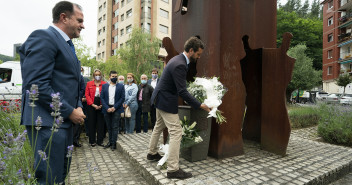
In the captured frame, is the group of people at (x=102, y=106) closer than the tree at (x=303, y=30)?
Yes

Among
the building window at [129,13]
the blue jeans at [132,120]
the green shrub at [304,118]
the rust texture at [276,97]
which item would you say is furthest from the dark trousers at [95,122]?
the building window at [129,13]

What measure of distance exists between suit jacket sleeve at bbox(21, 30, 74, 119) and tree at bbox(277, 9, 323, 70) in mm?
40885

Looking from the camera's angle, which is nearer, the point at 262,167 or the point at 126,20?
the point at 262,167

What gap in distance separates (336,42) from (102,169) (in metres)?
44.4

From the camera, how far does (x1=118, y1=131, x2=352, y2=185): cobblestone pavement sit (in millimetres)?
3275

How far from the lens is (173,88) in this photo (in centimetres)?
346

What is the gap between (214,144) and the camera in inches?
169

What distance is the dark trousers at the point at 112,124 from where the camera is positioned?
18.5 feet

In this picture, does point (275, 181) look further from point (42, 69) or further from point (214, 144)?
point (42, 69)

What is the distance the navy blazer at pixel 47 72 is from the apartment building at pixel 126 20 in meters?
27.2

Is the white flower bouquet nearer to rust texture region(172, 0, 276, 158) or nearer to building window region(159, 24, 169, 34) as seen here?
rust texture region(172, 0, 276, 158)

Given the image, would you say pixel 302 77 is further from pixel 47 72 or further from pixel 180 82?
pixel 47 72

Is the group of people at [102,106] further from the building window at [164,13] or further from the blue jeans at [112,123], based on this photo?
the building window at [164,13]

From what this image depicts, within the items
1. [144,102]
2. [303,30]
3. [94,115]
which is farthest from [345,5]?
[94,115]
